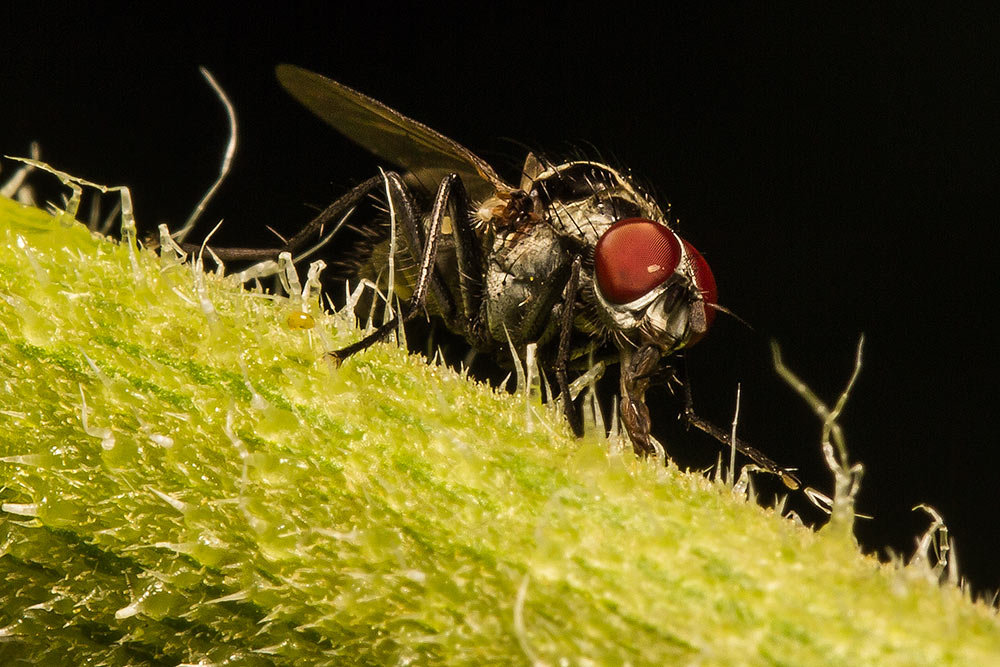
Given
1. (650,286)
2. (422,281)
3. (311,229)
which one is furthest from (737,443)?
(311,229)

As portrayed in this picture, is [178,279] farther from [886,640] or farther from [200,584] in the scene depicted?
[886,640]

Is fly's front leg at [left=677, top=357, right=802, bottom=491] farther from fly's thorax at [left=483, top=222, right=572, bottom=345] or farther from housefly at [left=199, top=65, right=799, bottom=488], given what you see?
fly's thorax at [left=483, top=222, right=572, bottom=345]

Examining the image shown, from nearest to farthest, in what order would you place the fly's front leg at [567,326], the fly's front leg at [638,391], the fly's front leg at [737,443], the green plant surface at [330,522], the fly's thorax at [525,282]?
the green plant surface at [330,522]
the fly's front leg at [638,391]
the fly's front leg at [737,443]
the fly's front leg at [567,326]
the fly's thorax at [525,282]

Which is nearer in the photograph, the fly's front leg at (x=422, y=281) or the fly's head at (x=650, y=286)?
the fly's front leg at (x=422, y=281)

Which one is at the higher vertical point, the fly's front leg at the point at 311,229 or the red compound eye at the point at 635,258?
the red compound eye at the point at 635,258

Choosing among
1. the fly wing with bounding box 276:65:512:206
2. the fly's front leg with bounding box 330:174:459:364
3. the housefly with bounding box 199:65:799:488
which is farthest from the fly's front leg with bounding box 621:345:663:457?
the fly wing with bounding box 276:65:512:206

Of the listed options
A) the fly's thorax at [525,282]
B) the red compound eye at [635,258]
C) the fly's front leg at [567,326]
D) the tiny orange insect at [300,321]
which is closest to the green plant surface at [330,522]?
the tiny orange insect at [300,321]

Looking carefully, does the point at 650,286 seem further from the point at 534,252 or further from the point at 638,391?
the point at 534,252

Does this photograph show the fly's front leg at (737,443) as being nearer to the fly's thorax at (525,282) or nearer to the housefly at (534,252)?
the housefly at (534,252)
